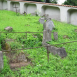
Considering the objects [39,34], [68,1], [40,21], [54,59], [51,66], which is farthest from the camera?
[68,1]

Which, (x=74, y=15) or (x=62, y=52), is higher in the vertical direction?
(x=74, y=15)

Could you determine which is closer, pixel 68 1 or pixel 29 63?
pixel 29 63

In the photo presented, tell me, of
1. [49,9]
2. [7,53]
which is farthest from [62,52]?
[49,9]

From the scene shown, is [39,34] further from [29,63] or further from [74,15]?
[74,15]

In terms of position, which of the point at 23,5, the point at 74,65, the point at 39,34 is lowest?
the point at 74,65

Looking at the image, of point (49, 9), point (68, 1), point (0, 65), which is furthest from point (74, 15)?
point (0, 65)

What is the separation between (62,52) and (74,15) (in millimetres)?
10418

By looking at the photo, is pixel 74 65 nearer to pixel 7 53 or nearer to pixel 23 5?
pixel 7 53

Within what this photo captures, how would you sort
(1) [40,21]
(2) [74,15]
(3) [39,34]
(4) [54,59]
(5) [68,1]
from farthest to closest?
1. (5) [68,1]
2. (2) [74,15]
3. (1) [40,21]
4. (3) [39,34]
5. (4) [54,59]

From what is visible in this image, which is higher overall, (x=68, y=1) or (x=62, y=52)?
(x=68, y=1)

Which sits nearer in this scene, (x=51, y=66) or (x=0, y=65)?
(x=0, y=65)

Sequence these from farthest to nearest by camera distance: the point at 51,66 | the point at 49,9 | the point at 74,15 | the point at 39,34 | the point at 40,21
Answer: the point at 49,9 < the point at 74,15 < the point at 40,21 < the point at 39,34 < the point at 51,66

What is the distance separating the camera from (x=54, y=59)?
22.8 feet

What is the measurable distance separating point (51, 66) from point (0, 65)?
2021 millimetres
